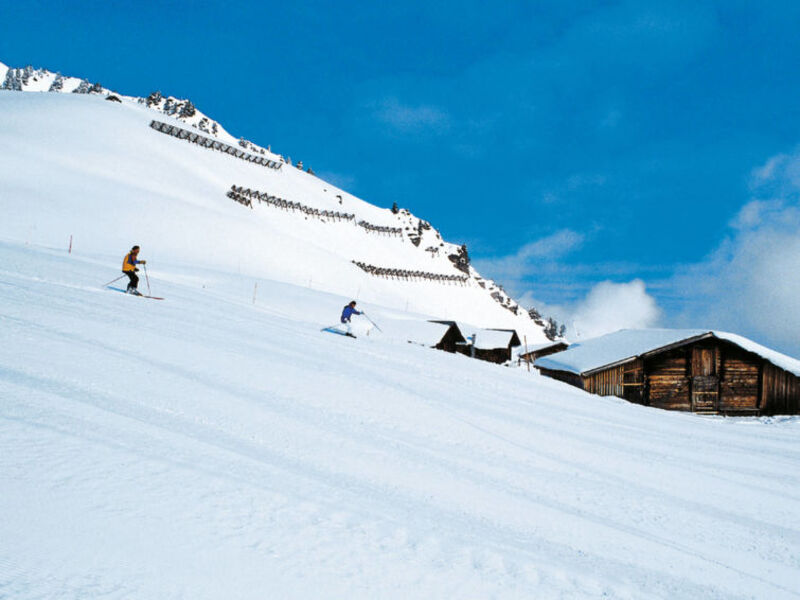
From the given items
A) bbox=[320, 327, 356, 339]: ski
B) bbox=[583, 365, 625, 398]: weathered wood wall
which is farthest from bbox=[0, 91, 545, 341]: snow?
bbox=[583, 365, 625, 398]: weathered wood wall

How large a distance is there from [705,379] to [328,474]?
30.1 metres

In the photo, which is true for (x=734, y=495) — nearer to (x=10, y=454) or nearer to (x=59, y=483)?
(x=59, y=483)

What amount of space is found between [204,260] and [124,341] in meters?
32.4

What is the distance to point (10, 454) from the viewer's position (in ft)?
14.8

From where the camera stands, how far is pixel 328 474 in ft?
18.5

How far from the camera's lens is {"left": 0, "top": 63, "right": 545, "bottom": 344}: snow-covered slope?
128 ft

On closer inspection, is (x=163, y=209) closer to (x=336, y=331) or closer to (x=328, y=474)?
(x=336, y=331)

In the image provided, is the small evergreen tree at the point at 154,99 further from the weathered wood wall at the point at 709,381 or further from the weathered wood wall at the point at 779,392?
the weathered wood wall at the point at 779,392

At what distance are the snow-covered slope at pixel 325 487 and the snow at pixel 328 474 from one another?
3 cm

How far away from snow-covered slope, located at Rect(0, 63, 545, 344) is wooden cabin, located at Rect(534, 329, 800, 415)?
28045 millimetres

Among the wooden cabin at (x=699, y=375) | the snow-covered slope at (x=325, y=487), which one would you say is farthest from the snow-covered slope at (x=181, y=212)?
the wooden cabin at (x=699, y=375)

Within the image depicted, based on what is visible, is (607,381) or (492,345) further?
(492,345)

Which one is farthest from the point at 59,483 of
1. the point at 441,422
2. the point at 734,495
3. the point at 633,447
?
the point at 633,447

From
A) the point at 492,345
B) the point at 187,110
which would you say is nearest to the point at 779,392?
the point at 492,345
